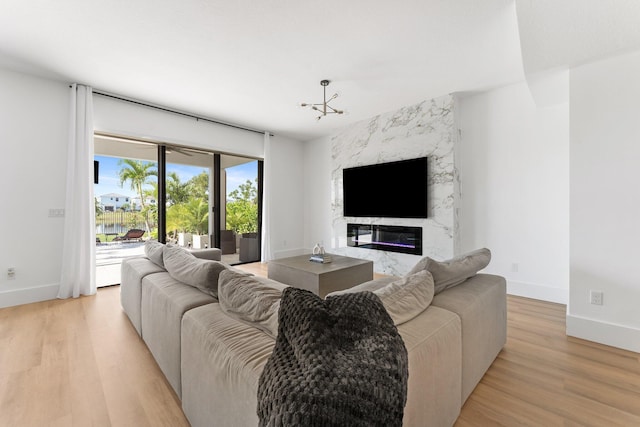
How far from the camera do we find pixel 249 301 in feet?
4.19

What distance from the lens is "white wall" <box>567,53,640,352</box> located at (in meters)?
2.23

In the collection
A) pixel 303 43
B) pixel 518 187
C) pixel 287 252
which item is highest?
pixel 303 43

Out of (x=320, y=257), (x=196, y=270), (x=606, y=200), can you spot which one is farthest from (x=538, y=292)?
(x=196, y=270)

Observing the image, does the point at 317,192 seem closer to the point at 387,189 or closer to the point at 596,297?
the point at 387,189

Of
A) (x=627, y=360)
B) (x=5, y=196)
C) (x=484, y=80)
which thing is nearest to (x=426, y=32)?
(x=484, y=80)

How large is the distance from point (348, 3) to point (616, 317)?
131 inches

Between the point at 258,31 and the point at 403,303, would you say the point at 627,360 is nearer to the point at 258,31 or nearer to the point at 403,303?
the point at 403,303

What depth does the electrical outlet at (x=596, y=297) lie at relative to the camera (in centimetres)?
234

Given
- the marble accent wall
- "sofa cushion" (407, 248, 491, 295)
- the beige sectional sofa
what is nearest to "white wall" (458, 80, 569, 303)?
the marble accent wall

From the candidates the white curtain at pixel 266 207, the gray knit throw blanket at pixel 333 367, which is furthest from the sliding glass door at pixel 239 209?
the gray knit throw blanket at pixel 333 367

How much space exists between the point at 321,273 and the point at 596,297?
94.8 inches

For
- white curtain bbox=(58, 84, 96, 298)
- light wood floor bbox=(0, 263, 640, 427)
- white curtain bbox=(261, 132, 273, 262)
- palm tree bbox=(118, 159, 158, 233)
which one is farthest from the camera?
white curtain bbox=(261, 132, 273, 262)

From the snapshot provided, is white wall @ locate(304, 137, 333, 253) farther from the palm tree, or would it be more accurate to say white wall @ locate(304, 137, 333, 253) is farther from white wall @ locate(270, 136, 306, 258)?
the palm tree

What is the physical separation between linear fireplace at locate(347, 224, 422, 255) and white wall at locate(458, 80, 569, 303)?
0.67 metres
